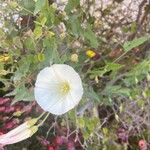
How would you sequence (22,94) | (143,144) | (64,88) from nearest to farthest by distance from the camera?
(64,88) → (22,94) → (143,144)

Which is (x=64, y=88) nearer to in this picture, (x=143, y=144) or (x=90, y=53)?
(x=90, y=53)

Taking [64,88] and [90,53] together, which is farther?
[90,53]

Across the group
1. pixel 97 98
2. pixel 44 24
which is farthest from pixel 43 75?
pixel 97 98

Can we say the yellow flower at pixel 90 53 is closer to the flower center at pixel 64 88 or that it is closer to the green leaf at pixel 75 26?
the green leaf at pixel 75 26

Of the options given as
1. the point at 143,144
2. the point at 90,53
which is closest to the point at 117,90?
the point at 90,53

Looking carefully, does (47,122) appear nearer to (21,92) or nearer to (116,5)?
(116,5)

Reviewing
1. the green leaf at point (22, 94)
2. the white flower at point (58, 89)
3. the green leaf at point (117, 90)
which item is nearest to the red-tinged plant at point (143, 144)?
the green leaf at point (117, 90)

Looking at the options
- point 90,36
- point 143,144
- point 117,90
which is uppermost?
point 90,36

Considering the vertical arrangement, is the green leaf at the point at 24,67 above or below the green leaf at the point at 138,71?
above
